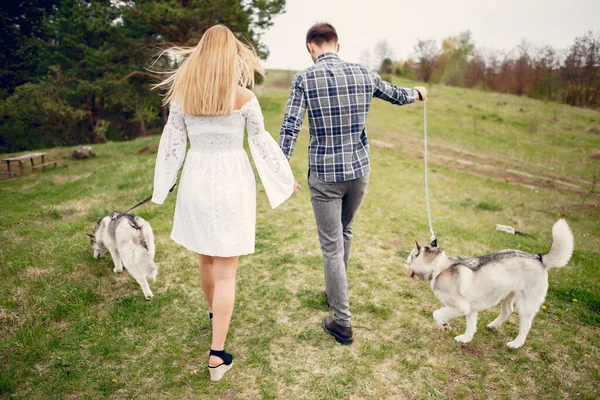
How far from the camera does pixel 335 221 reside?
2.84 meters

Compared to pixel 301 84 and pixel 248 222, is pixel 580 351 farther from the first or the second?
pixel 301 84

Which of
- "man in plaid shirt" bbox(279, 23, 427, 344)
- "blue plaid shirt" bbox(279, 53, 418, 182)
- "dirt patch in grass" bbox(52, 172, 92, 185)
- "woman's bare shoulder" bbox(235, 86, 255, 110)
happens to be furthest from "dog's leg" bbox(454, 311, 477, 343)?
"dirt patch in grass" bbox(52, 172, 92, 185)

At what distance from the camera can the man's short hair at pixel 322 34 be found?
9.02 ft

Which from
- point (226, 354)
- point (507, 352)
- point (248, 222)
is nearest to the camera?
point (248, 222)

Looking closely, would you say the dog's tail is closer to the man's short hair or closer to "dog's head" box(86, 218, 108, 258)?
the man's short hair

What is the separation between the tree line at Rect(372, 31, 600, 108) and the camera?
20438 mm

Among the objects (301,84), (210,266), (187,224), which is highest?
(301,84)

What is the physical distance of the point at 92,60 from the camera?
1636cm

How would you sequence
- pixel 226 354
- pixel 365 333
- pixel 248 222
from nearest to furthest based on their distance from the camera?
1. pixel 248 222
2. pixel 226 354
3. pixel 365 333

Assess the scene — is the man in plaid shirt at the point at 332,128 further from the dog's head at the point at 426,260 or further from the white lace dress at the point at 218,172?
the dog's head at the point at 426,260

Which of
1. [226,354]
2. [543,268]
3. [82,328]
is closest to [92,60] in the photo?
[82,328]

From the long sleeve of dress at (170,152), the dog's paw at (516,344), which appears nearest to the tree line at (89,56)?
the long sleeve of dress at (170,152)

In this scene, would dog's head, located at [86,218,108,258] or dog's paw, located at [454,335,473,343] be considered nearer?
dog's paw, located at [454,335,473,343]

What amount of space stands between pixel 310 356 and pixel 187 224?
1.51 meters
